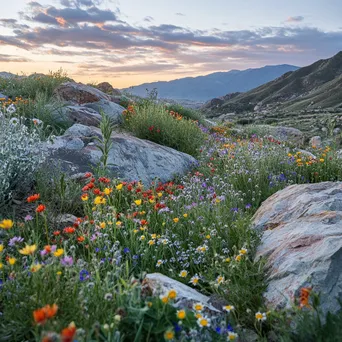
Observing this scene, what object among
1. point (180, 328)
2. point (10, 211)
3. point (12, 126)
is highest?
point (12, 126)

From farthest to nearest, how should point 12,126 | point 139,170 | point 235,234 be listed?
point 139,170 → point 12,126 → point 235,234

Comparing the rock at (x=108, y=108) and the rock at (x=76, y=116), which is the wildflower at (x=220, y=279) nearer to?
the rock at (x=76, y=116)

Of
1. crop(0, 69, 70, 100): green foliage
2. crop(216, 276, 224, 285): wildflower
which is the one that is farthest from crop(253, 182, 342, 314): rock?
crop(0, 69, 70, 100): green foliage

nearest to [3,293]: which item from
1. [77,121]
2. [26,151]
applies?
[26,151]

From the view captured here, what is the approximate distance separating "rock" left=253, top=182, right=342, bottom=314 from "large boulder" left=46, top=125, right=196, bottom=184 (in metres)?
3.05

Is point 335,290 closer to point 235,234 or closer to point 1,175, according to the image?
point 235,234

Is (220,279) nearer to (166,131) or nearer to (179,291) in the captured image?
(179,291)

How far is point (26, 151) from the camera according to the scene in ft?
19.2

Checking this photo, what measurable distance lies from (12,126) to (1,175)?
1.36 metres

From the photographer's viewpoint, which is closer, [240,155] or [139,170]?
[139,170]

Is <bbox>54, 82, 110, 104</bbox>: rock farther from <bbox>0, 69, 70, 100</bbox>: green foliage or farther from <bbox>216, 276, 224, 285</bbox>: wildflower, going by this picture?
<bbox>216, 276, 224, 285</bbox>: wildflower

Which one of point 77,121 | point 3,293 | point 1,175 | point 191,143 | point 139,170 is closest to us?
point 3,293

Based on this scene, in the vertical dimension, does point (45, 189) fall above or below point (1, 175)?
below

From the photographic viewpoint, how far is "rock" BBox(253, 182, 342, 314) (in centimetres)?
283
